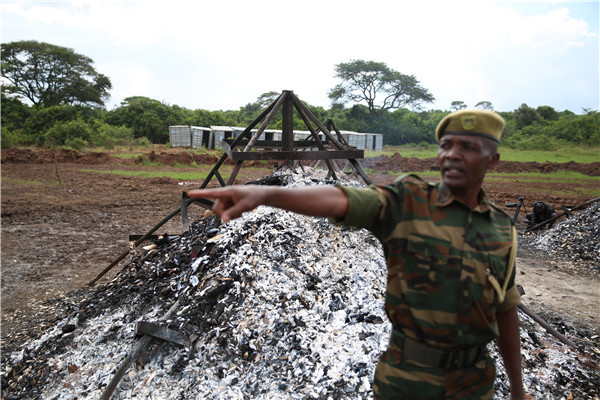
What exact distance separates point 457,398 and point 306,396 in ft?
3.99

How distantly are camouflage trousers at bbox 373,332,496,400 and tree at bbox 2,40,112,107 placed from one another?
2984 centimetres

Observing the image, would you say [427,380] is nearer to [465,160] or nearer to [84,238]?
[465,160]

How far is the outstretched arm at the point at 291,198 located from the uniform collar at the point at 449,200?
36cm

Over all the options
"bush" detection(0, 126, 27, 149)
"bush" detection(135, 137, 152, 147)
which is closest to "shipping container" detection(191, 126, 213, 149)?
"bush" detection(135, 137, 152, 147)

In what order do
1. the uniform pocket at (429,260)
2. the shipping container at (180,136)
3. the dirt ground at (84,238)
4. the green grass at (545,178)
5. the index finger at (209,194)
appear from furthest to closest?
the shipping container at (180,136)
the green grass at (545,178)
the dirt ground at (84,238)
the uniform pocket at (429,260)
the index finger at (209,194)

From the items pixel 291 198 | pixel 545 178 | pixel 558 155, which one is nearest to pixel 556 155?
pixel 558 155

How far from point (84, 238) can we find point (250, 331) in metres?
5.65

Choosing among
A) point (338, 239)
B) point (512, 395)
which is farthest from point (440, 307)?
point (338, 239)

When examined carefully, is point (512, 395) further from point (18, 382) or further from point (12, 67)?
point (12, 67)

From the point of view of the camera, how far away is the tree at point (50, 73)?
24.4 metres

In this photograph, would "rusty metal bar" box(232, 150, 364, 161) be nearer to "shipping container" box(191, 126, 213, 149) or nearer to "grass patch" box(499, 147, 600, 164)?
"grass patch" box(499, 147, 600, 164)

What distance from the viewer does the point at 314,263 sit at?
321cm

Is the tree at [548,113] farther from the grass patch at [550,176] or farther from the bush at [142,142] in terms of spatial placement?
the bush at [142,142]

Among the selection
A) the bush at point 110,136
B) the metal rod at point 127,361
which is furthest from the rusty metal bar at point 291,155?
the bush at point 110,136
